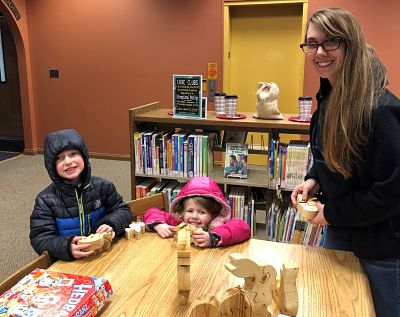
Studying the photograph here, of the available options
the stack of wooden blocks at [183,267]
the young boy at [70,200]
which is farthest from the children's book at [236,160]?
the stack of wooden blocks at [183,267]

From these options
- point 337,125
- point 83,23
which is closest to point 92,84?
point 83,23

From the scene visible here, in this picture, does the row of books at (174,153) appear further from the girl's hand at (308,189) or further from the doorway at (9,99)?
the doorway at (9,99)

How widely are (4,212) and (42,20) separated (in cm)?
315

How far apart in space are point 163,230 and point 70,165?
45 centimetres

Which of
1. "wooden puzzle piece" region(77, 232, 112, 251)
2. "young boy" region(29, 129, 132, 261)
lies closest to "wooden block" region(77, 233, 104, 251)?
"wooden puzzle piece" region(77, 232, 112, 251)

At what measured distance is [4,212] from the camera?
390 cm

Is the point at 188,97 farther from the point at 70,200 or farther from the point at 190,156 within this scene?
the point at 70,200

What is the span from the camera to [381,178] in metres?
1.17

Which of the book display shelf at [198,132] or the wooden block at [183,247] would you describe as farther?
the book display shelf at [198,132]

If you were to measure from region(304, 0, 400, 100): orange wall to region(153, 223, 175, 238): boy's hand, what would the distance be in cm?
390

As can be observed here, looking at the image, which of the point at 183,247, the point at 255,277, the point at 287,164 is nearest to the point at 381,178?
the point at 255,277

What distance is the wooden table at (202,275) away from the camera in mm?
1098

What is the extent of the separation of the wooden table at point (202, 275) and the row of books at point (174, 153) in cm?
139

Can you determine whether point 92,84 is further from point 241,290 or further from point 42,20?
point 241,290
